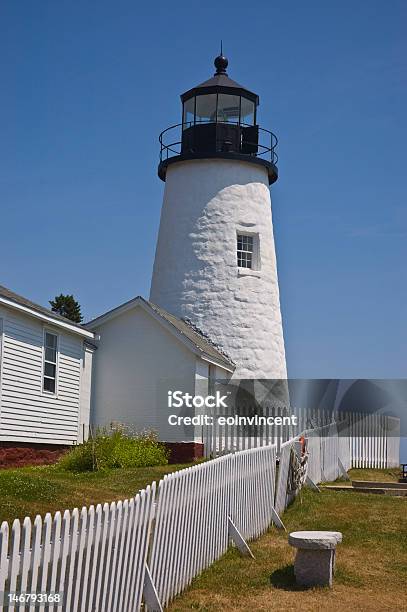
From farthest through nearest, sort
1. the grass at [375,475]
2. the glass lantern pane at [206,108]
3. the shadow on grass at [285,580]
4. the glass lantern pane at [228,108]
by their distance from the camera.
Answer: the glass lantern pane at [206,108]
the glass lantern pane at [228,108]
the grass at [375,475]
the shadow on grass at [285,580]

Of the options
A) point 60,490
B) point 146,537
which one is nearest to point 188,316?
point 60,490

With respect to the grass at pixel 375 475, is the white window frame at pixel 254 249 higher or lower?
higher

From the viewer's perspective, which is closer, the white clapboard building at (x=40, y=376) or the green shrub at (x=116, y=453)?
the white clapboard building at (x=40, y=376)

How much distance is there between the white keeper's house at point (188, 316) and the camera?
2092 cm

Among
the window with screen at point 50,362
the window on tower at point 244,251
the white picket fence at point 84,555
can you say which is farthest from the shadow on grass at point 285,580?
the window on tower at point 244,251

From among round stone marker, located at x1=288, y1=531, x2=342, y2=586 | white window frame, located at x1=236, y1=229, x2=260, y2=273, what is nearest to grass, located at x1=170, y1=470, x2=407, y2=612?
round stone marker, located at x1=288, y1=531, x2=342, y2=586

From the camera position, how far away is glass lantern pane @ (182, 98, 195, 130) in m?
27.8

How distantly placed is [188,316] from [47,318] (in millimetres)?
6880

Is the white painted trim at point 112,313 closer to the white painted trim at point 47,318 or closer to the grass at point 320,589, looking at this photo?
the white painted trim at point 47,318

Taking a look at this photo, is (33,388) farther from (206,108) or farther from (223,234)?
(206,108)

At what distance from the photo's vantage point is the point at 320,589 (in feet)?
30.8

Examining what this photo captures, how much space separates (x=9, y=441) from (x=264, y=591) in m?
10.6
